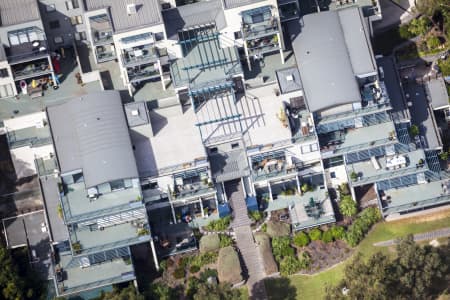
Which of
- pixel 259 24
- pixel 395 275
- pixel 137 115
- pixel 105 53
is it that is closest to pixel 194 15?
pixel 259 24

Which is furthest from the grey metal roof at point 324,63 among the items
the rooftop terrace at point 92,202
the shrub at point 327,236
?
the rooftop terrace at point 92,202

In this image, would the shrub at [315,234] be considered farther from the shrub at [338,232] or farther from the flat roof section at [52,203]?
the flat roof section at [52,203]

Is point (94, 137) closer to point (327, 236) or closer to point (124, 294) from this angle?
point (124, 294)

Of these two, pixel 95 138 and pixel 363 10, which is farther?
pixel 363 10

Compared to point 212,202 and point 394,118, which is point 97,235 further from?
point 394,118

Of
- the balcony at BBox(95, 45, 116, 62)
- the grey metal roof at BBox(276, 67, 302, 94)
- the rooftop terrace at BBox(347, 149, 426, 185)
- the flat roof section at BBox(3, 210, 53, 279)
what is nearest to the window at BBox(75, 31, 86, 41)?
the balcony at BBox(95, 45, 116, 62)

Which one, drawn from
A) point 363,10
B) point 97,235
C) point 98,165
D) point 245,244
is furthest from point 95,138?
point 363,10
